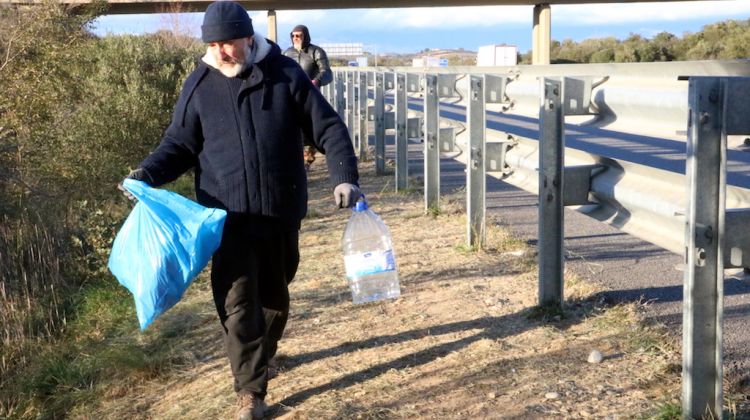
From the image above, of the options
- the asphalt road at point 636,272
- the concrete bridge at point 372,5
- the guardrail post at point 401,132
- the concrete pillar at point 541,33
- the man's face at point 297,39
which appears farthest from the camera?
the concrete pillar at point 541,33

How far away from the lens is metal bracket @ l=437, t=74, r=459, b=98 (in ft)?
26.0

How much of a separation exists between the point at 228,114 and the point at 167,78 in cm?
764

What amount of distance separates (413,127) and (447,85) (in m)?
1.56

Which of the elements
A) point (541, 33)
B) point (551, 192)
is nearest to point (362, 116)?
point (551, 192)

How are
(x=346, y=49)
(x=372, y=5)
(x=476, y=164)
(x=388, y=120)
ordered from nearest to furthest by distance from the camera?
(x=476, y=164) < (x=388, y=120) < (x=372, y=5) < (x=346, y=49)

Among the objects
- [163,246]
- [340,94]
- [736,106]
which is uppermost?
[736,106]

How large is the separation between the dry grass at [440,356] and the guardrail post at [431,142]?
181 cm

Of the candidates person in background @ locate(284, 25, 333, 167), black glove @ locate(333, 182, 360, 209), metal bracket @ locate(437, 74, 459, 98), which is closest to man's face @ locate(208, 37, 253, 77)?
black glove @ locate(333, 182, 360, 209)

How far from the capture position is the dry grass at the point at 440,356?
4148 mm

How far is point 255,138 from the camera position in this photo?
4273mm

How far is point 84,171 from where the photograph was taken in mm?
9469

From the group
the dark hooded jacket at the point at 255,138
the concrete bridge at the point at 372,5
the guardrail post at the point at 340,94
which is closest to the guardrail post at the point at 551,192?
the dark hooded jacket at the point at 255,138

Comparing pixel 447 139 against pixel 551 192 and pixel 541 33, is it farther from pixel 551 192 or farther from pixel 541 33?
pixel 541 33

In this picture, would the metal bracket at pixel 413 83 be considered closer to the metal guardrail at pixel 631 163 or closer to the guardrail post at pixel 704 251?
the metal guardrail at pixel 631 163
